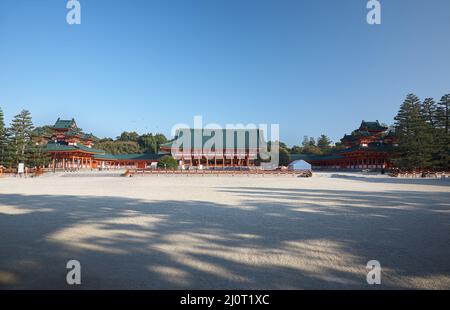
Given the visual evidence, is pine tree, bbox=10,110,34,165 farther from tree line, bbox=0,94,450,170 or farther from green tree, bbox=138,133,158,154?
green tree, bbox=138,133,158,154

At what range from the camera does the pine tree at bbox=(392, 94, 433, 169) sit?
110 ft

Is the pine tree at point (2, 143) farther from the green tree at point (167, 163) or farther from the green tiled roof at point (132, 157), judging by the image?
the green tree at point (167, 163)

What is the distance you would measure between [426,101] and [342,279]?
5211 cm

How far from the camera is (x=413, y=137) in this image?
35.3m

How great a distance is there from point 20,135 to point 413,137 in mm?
57409

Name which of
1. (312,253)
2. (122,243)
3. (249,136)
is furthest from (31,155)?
(312,253)

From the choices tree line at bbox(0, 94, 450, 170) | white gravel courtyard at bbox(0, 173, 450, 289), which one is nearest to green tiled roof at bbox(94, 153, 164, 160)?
tree line at bbox(0, 94, 450, 170)

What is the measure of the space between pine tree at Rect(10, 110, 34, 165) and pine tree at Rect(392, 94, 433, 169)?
Answer: 54321mm

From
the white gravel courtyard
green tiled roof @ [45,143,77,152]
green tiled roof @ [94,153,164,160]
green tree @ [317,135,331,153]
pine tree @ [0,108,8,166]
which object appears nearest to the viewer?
the white gravel courtyard

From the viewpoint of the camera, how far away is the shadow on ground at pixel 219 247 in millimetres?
3332

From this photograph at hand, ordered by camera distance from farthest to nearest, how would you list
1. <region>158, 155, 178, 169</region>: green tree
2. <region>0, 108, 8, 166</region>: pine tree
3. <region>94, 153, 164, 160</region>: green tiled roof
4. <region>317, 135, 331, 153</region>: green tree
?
<region>317, 135, 331, 153</region>: green tree → <region>94, 153, 164, 160</region>: green tiled roof → <region>158, 155, 178, 169</region>: green tree → <region>0, 108, 8, 166</region>: pine tree

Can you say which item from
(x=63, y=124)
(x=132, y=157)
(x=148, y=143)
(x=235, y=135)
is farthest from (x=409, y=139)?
(x=148, y=143)

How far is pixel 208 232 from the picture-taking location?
554 cm

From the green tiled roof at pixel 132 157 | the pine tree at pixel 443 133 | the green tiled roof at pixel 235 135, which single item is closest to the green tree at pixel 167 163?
the green tiled roof at pixel 235 135
